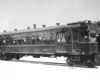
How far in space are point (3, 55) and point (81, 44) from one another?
465 inches

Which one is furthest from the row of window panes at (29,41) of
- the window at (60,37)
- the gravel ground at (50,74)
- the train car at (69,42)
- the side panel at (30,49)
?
the gravel ground at (50,74)

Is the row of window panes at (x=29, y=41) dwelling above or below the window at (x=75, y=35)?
below

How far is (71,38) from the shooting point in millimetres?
14062

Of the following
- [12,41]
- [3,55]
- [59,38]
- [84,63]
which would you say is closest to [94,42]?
[84,63]

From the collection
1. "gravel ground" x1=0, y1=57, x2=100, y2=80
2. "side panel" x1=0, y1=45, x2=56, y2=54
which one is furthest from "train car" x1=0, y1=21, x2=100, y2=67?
"gravel ground" x1=0, y1=57, x2=100, y2=80

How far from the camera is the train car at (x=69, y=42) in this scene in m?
13.5

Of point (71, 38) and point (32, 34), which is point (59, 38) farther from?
point (32, 34)

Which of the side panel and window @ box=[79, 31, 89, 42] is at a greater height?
window @ box=[79, 31, 89, 42]

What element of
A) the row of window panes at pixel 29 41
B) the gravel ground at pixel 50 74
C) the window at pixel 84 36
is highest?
the window at pixel 84 36

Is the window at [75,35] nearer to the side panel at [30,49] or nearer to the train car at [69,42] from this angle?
the train car at [69,42]

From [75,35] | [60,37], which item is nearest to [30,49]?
[60,37]

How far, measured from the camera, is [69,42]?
14.2 meters

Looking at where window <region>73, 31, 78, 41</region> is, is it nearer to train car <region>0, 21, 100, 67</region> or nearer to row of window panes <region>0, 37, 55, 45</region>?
train car <region>0, 21, 100, 67</region>

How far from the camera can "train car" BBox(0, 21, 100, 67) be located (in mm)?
13492
